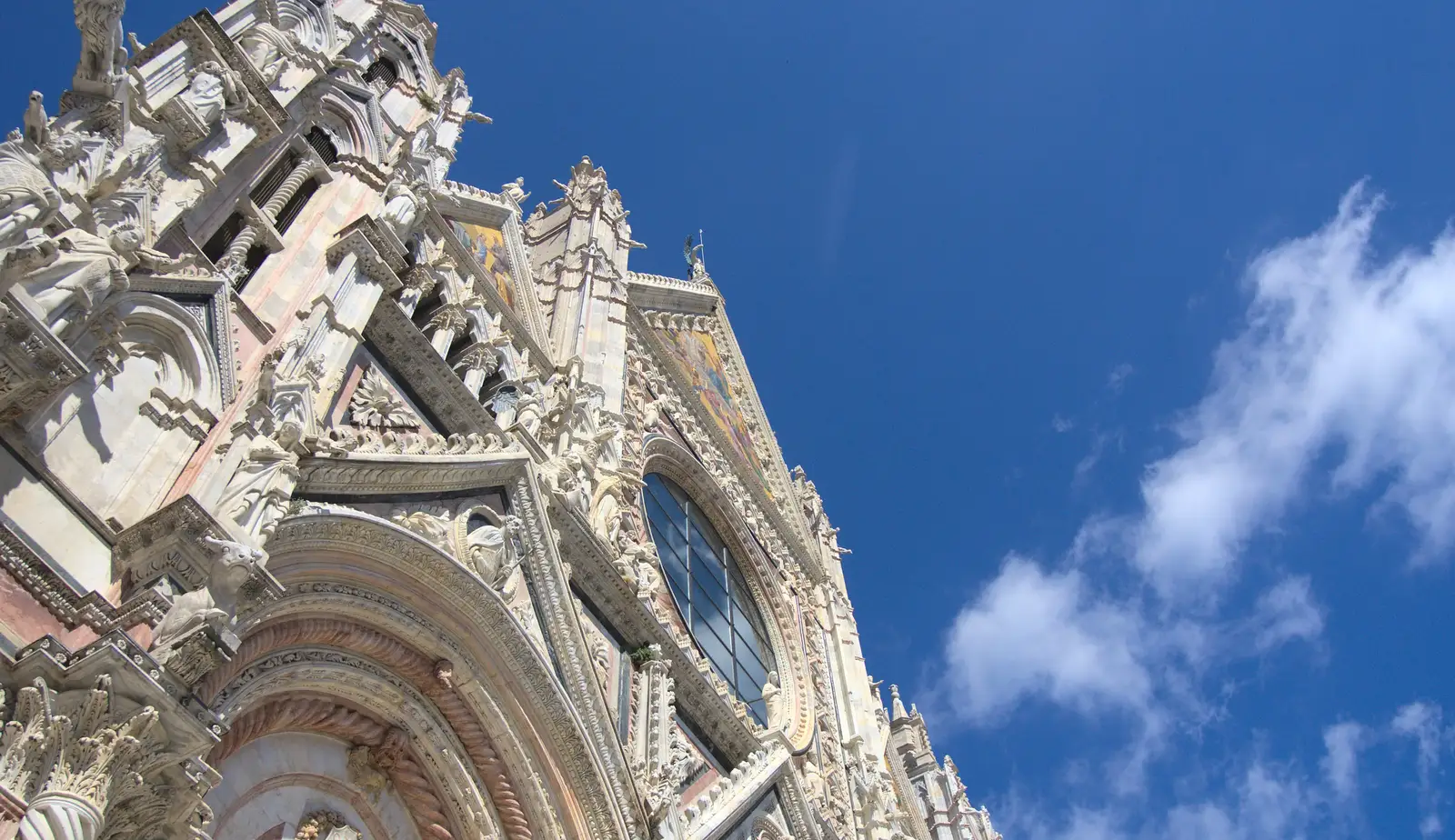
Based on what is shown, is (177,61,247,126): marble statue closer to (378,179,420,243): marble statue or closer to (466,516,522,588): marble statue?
(378,179,420,243): marble statue

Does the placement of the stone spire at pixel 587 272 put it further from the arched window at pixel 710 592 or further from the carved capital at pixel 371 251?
the carved capital at pixel 371 251

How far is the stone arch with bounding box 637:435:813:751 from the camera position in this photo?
47.5 feet

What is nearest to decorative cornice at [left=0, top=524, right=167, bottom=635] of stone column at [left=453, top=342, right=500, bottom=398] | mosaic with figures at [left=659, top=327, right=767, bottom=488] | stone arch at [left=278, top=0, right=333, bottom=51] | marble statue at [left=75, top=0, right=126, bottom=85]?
marble statue at [left=75, top=0, right=126, bottom=85]

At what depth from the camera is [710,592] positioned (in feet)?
47.3

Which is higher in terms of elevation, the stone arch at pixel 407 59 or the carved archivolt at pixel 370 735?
the stone arch at pixel 407 59

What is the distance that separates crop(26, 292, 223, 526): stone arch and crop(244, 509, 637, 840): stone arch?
110 cm

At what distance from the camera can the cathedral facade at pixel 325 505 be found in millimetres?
4910

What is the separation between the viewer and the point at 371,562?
7.28 metres

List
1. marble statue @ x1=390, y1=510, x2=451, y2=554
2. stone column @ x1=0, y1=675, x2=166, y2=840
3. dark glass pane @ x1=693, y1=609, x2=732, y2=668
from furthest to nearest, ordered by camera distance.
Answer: dark glass pane @ x1=693, y1=609, x2=732, y2=668
marble statue @ x1=390, y1=510, x2=451, y2=554
stone column @ x1=0, y1=675, x2=166, y2=840

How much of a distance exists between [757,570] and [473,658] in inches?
323

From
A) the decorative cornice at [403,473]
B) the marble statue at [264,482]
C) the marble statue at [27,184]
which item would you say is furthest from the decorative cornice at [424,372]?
the marble statue at [27,184]

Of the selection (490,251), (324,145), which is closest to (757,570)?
(490,251)

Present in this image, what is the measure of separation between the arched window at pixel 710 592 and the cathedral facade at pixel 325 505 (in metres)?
0.09

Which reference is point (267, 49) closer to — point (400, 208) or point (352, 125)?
point (352, 125)
